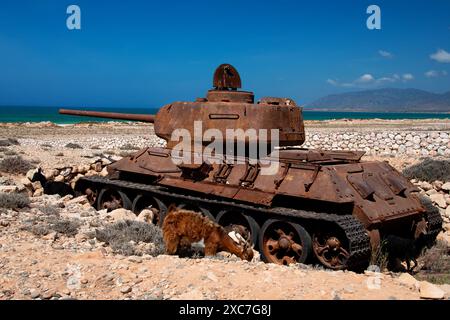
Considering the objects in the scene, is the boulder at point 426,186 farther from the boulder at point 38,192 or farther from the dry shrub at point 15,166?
the dry shrub at point 15,166

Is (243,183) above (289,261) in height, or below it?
above

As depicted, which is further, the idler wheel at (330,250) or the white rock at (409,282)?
the idler wheel at (330,250)

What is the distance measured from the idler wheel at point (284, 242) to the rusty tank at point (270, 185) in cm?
2

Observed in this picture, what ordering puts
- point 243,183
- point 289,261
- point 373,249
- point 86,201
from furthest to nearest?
point 86,201, point 243,183, point 289,261, point 373,249

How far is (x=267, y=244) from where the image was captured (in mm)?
9148

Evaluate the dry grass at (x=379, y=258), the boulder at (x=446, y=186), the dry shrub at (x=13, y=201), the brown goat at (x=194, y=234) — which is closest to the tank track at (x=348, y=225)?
the dry grass at (x=379, y=258)

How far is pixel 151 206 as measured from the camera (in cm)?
1153

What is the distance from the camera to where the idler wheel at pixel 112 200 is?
11.9 metres

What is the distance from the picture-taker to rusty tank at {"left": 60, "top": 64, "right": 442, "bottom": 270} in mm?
8391

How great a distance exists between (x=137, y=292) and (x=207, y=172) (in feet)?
15.2

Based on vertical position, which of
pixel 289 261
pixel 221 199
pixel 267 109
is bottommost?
pixel 289 261

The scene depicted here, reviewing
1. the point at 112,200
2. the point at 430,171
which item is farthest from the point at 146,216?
the point at 430,171

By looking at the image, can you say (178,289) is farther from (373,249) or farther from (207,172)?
(207,172)
